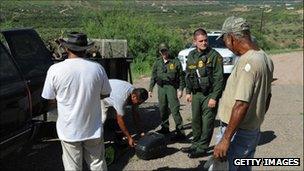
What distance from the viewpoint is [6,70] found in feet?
16.5

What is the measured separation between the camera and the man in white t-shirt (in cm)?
425

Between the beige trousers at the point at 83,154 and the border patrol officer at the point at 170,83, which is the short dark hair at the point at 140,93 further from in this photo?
the beige trousers at the point at 83,154

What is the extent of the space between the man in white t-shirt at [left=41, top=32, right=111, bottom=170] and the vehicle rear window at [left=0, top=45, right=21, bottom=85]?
30.2 inches

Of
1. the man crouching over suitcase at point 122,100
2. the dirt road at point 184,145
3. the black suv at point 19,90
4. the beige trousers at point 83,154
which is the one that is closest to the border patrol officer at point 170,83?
the dirt road at point 184,145

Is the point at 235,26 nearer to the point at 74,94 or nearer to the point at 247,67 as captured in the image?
the point at 247,67

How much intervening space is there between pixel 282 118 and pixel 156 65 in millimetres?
3571

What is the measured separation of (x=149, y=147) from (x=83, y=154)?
1.93 m

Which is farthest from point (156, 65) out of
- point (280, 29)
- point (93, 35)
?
point (280, 29)

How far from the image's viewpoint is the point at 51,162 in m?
6.48

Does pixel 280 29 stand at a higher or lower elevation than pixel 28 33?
lower

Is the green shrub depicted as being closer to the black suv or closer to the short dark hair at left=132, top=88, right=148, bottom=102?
the short dark hair at left=132, top=88, right=148, bottom=102

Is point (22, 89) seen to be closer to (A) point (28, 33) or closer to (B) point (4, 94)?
(B) point (4, 94)

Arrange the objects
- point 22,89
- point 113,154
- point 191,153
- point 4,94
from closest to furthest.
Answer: point 4,94 < point 22,89 < point 113,154 < point 191,153

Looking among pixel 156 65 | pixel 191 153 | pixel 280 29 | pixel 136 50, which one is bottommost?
pixel 280 29
